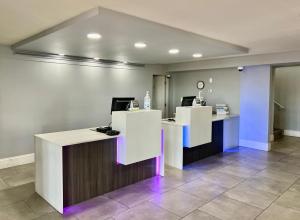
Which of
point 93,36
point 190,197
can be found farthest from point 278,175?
point 93,36

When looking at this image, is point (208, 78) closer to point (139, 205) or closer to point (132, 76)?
point (132, 76)

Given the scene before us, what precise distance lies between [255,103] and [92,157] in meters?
4.63

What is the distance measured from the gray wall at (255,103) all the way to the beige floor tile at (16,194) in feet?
17.2

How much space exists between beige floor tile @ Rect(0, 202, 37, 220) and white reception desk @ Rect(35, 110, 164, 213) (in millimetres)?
282

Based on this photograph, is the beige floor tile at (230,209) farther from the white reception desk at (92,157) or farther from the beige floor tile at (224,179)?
the white reception desk at (92,157)

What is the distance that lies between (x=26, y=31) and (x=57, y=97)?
1988 millimetres

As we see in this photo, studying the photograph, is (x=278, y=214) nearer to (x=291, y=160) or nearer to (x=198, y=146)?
(x=198, y=146)

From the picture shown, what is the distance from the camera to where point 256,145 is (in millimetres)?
6320

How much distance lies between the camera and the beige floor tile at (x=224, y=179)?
13.0 feet

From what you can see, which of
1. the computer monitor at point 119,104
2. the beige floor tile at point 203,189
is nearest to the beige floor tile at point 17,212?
the computer monitor at point 119,104

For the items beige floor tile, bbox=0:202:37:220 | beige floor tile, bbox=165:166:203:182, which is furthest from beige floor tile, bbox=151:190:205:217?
beige floor tile, bbox=0:202:37:220

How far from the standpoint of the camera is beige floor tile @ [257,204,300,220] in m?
2.92

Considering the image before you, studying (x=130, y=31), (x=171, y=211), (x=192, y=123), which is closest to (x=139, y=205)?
(x=171, y=211)

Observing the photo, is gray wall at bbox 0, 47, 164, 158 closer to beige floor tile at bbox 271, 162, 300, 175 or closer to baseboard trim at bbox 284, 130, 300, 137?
beige floor tile at bbox 271, 162, 300, 175
